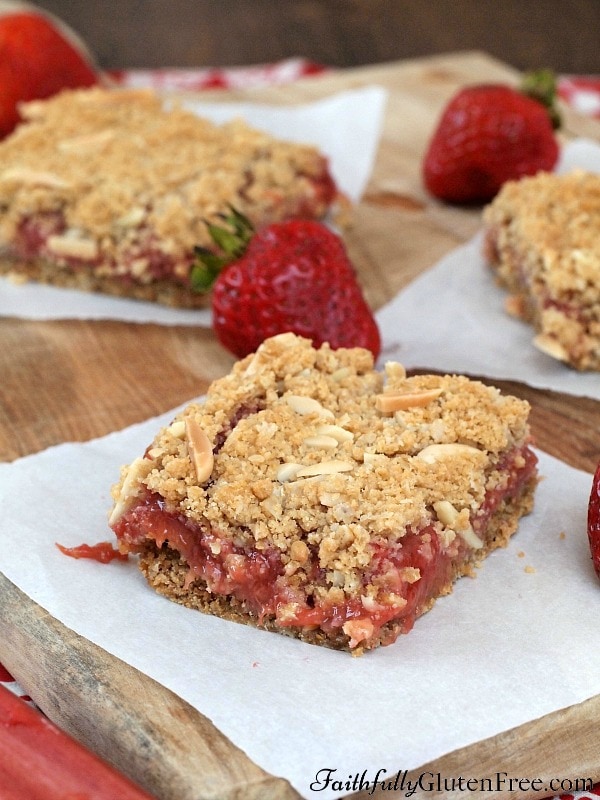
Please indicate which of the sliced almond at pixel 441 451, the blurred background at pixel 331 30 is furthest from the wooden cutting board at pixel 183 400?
the blurred background at pixel 331 30

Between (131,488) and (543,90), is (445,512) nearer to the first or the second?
(131,488)

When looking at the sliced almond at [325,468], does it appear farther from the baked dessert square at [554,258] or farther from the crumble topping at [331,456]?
the baked dessert square at [554,258]

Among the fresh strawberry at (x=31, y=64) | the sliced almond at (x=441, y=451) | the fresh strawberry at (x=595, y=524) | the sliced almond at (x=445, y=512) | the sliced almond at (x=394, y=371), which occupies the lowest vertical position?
the fresh strawberry at (x=595, y=524)

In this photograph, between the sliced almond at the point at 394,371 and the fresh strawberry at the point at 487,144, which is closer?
the sliced almond at the point at 394,371

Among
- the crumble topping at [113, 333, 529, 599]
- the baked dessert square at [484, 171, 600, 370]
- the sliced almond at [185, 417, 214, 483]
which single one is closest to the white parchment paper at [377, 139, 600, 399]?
the baked dessert square at [484, 171, 600, 370]

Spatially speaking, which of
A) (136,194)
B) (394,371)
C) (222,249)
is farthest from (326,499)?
(136,194)

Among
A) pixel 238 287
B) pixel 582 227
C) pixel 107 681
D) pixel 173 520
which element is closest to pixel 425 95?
pixel 582 227

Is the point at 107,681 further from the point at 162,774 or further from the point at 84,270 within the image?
the point at 84,270
